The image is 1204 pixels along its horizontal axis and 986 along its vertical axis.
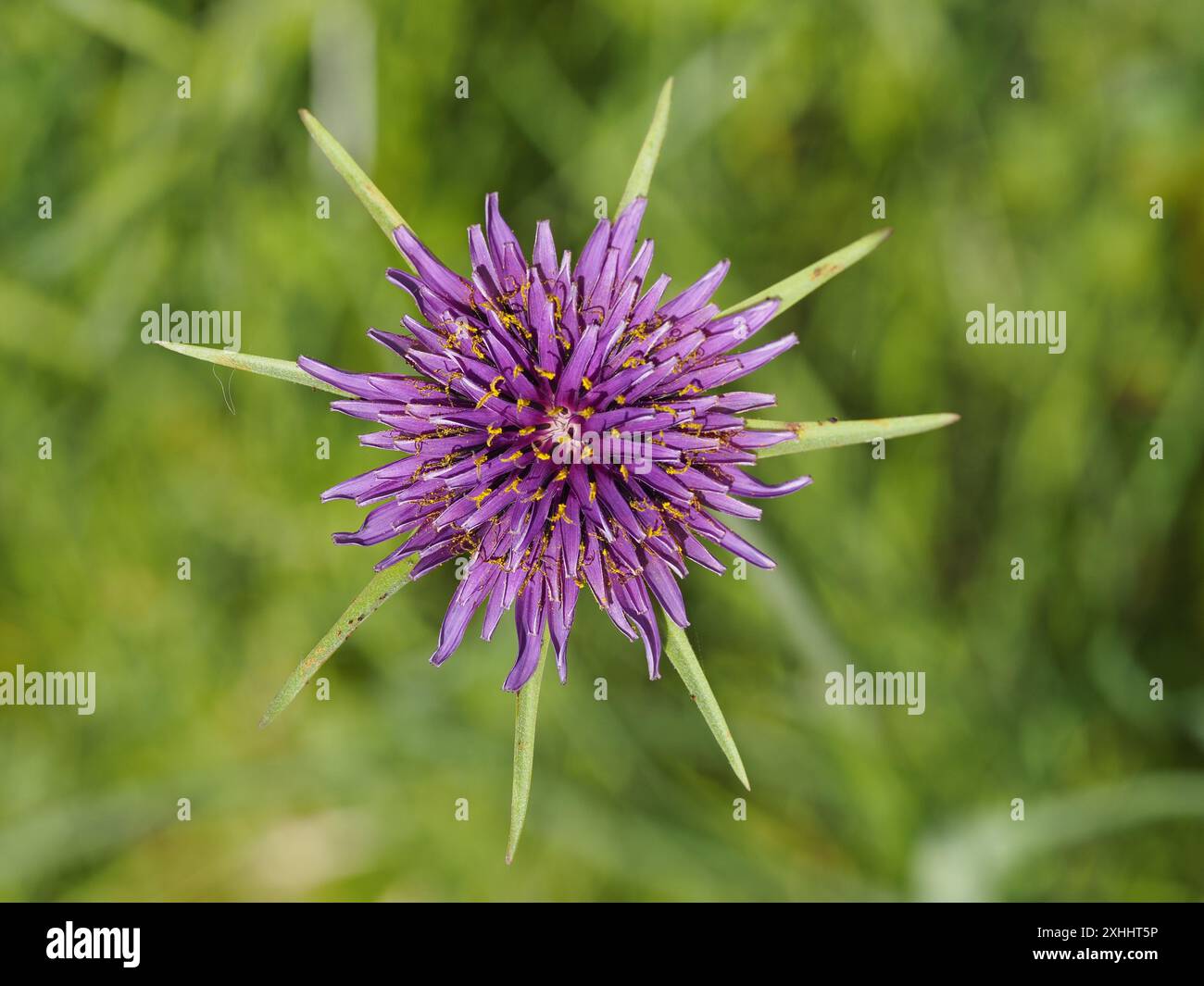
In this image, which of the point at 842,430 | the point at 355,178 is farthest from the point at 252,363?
Result: the point at 842,430

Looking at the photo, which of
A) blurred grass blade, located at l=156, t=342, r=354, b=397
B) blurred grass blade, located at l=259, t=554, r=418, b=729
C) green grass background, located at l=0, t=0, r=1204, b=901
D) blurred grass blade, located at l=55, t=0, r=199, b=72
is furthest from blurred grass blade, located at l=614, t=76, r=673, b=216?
blurred grass blade, located at l=55, t=0, r=199, b=72

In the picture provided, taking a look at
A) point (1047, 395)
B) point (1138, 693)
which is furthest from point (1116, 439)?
point (1138, 693)

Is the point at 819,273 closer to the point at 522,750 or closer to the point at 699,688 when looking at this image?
→ the point at 699,688

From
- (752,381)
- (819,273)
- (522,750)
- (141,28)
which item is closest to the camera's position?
(522,750)

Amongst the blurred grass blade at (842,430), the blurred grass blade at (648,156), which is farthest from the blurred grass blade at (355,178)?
the blurred grass blade at (842,430)

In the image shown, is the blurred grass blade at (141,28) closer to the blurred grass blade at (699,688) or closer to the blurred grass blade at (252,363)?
the blurred grass blade at (252,363)

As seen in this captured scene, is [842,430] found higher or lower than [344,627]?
higher

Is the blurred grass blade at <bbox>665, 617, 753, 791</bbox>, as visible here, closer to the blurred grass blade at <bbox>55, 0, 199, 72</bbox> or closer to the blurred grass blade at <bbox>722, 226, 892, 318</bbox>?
the blurred grass blade at <bbox>722, 226, 892, 318</bbox>
